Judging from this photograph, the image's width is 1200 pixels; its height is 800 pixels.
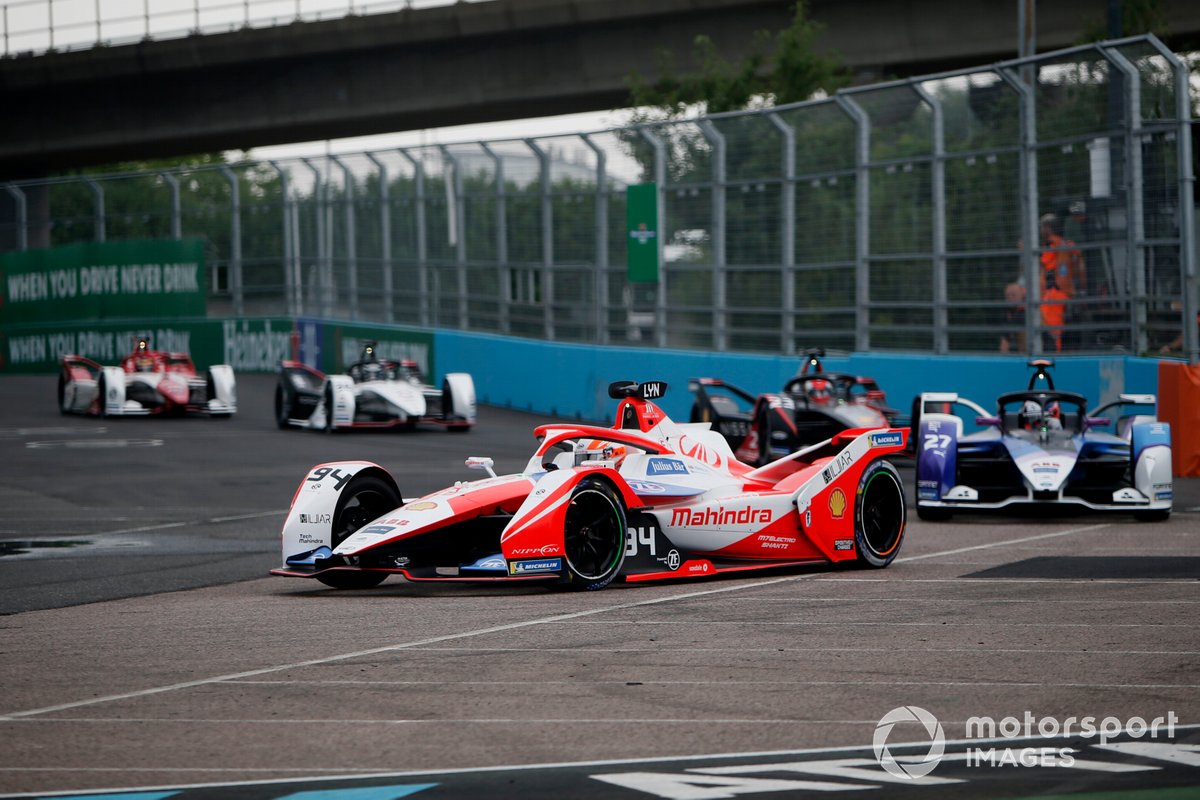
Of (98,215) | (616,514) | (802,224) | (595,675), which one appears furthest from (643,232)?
(595,675)

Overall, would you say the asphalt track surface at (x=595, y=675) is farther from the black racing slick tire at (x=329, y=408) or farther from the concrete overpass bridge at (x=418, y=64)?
the concrete overpass bridge at (x=418, y=64)

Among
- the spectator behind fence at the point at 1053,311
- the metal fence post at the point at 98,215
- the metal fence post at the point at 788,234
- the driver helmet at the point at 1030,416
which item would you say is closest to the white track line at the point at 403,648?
the driver helmet at the point at 1030,416

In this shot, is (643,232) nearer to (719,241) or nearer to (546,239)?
(719,241)

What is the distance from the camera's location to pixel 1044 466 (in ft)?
48.1

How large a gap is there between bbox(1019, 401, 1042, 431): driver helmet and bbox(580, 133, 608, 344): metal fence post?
1466cm

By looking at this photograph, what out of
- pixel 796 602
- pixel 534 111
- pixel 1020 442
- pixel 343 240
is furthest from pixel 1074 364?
pixel 534 111

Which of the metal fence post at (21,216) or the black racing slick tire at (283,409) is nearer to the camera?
the black racing slick tire at (283,409)

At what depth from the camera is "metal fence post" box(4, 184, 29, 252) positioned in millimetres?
42500

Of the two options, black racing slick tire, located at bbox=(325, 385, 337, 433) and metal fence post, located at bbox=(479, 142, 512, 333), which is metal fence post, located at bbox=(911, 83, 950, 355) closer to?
black racing slick tire, located at bbox=(325, 385, 337, 433)

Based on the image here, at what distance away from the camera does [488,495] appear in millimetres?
10680

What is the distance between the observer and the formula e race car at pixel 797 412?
19828 millimetres

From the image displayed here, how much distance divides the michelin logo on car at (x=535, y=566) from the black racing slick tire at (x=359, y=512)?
952 mm

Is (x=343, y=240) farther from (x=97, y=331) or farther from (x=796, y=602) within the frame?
(x=796, y=602)

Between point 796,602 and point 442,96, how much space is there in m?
32.7
